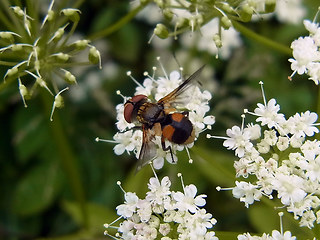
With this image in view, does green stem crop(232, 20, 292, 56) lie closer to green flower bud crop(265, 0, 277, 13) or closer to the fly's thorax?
green flower bud crop(265, 0, 277, 13)

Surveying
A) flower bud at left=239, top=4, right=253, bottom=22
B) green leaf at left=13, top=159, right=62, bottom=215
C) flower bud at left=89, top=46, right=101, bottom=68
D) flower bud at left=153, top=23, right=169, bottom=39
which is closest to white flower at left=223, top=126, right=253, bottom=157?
flower bud at left=239, top=4, right=253, bottom=22

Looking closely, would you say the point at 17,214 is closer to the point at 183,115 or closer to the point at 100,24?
the point at 100,24

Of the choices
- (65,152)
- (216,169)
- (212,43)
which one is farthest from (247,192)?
(212,43)

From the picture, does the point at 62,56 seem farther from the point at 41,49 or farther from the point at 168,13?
the point at 168,13

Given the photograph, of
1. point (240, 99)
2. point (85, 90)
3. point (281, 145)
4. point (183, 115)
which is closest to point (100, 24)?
point (85, 90)

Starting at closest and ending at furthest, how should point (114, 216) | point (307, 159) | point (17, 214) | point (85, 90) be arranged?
point (307, 159) < point (114, 216) < point (17, 214) < point (85, 90)

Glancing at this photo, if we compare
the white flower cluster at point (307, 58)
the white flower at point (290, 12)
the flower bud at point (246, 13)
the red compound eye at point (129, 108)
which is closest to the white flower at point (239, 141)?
the white flower cluster at point (307, 58)
